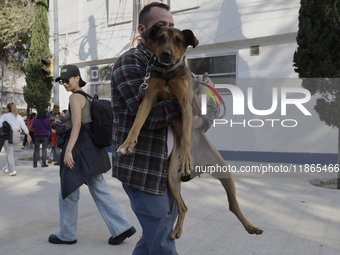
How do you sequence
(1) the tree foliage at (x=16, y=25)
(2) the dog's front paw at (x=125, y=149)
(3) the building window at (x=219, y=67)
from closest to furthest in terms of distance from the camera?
1. (2) the dog's front paw at (x=125, y=149)
2. (3) the building window at (x=219, y=67)
3. (1) the tree foliage at (x=16, y=25)

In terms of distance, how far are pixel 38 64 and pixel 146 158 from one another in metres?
13.1

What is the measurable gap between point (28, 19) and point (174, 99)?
49.2ft

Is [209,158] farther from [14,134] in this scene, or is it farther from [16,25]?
[16,25]

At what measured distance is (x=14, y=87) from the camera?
4256 cm

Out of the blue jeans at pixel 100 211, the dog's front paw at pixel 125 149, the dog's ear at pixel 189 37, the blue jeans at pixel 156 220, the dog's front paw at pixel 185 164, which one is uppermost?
the dog's ear at pixel 189 37

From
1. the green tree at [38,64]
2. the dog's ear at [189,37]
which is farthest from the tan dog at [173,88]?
the green tree at [38,64]

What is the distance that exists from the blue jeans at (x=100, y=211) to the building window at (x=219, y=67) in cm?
720

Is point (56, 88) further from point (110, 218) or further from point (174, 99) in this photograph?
point (174, 99)

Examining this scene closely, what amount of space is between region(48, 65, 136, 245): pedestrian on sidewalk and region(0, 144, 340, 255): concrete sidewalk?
7.0 inches

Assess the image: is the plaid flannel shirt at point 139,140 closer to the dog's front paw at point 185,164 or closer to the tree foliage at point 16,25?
the dog's front paw at point 185,164

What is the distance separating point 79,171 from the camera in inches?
138

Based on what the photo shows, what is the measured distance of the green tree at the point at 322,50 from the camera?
6422 mm

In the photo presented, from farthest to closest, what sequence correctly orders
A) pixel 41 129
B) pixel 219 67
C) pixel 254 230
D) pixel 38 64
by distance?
pixel 38 64 < pixel 219 67 < pixel 41 129 < pixel 254 230

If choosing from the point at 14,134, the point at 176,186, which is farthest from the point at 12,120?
the point at 176,186
